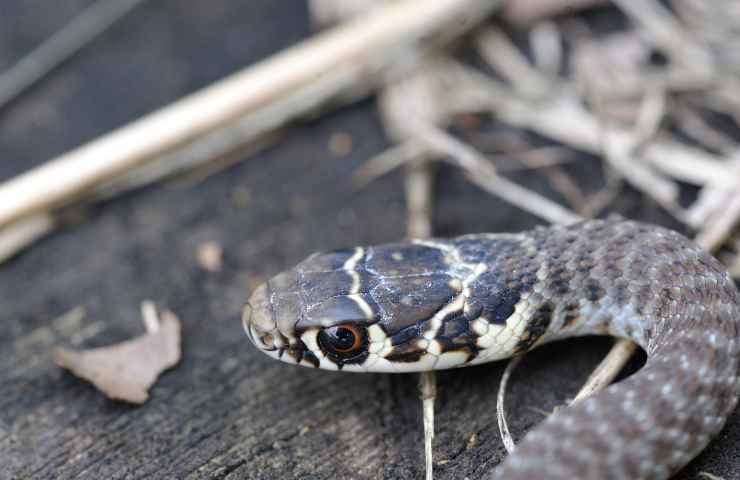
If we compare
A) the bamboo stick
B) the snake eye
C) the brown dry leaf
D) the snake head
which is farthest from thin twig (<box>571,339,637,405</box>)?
the bamboo stick

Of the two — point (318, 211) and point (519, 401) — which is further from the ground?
point (318, 211)

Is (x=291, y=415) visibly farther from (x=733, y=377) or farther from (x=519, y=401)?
(x=733, y=377)

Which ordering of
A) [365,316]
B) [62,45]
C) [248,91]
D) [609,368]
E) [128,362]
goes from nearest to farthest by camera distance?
[365,316]
[609,368]
[128,362]
[248,91]
[62,45]

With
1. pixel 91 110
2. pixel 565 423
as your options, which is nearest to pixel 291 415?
pixel 565 423

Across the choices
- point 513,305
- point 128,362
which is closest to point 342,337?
point 513,305

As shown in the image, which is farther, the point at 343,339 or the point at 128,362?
the point at 128,362

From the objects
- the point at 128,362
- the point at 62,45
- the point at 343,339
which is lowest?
the point at 343,339

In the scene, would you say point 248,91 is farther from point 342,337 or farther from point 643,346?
point 643,346
